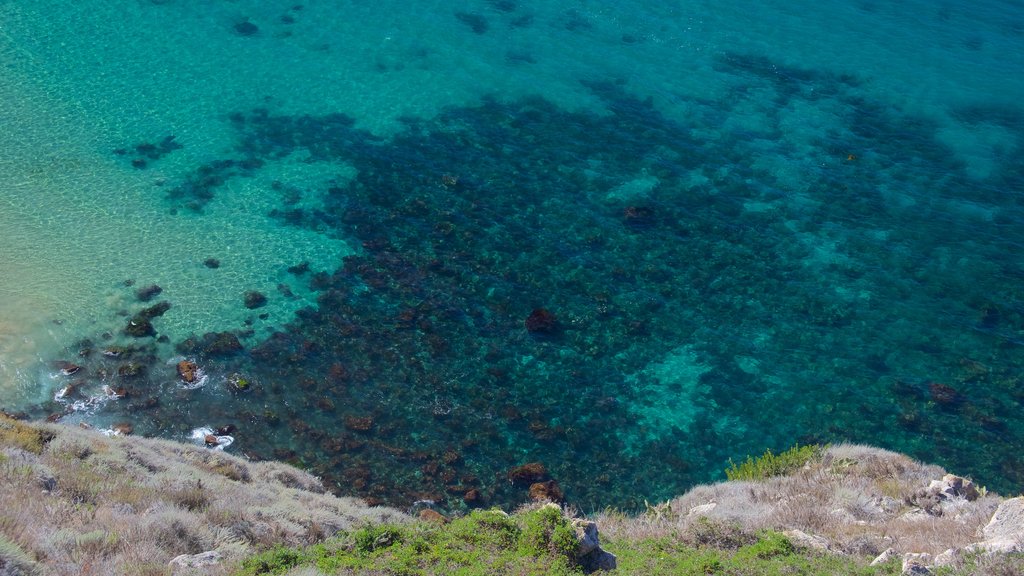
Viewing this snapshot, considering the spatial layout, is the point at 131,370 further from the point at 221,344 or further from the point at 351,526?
the point at 351,526

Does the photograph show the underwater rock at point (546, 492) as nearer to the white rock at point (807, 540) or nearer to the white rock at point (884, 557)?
the white rock at point (807, 540)

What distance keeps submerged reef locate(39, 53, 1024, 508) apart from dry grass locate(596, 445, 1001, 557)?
284 cm

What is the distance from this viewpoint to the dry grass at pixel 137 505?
965cm

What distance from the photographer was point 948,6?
40.3m

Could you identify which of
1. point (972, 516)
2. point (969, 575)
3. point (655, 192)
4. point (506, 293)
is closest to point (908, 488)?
point (972, 516)

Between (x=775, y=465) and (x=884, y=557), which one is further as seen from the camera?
(x=775, y=465)

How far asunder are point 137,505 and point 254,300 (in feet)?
32.9

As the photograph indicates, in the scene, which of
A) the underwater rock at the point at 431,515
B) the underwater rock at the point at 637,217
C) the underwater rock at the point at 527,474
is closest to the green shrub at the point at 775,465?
the underwater rock at the point at 527,474

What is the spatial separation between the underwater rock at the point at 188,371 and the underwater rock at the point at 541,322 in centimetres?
821

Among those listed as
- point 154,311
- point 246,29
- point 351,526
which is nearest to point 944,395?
point 351,526

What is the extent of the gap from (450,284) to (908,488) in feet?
40.8

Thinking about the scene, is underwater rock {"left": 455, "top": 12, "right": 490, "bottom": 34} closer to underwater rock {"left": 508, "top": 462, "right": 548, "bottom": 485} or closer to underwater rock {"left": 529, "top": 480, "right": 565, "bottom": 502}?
underwater rock {"left": 508, "top": 462, "right": 548, "bottom": 485}

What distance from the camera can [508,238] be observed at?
24.3m

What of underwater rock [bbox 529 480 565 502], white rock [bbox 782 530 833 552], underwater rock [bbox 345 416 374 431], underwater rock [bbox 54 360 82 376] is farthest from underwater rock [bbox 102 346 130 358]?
white rock [bbox 782 530 833 552]
